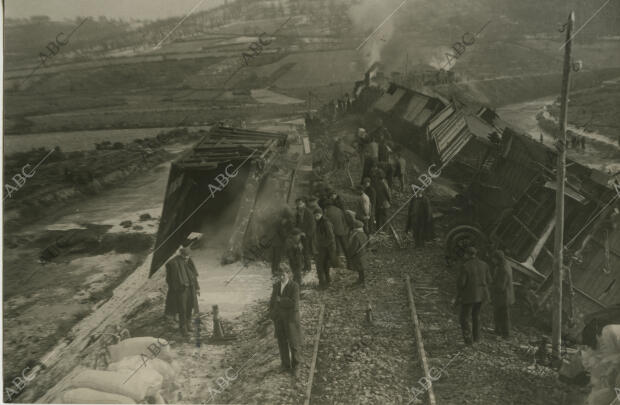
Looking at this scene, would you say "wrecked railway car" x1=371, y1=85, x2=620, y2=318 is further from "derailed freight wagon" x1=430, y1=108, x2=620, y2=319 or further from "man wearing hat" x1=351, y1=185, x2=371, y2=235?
"man wearing hat" x1=351, y1=185, x2=371, y2=235

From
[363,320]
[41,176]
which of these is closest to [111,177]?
[41,176]

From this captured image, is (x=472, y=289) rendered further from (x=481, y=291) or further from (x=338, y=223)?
(x=338, y=223)

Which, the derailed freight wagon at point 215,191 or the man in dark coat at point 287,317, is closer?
the man in dark coat at point 287,317

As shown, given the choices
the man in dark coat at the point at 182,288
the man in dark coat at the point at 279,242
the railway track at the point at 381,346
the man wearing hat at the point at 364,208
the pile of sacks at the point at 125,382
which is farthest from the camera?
the man wearing hat at the point at 364,208

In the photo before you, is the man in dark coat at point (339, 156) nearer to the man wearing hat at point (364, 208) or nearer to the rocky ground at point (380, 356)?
the man wearing hat at point (364, 208)

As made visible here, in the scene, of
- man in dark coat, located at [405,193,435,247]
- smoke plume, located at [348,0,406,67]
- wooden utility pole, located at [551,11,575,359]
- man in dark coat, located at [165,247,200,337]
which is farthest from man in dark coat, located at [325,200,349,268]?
smoke plume, located at [348,0,406,67]

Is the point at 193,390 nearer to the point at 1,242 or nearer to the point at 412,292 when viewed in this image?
the point at 412,292

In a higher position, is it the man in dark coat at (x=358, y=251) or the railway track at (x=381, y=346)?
the man in dark coat at (x=358, y=251)

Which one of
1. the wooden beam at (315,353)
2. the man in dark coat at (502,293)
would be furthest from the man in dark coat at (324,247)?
the man in dark coat at (502,293)
